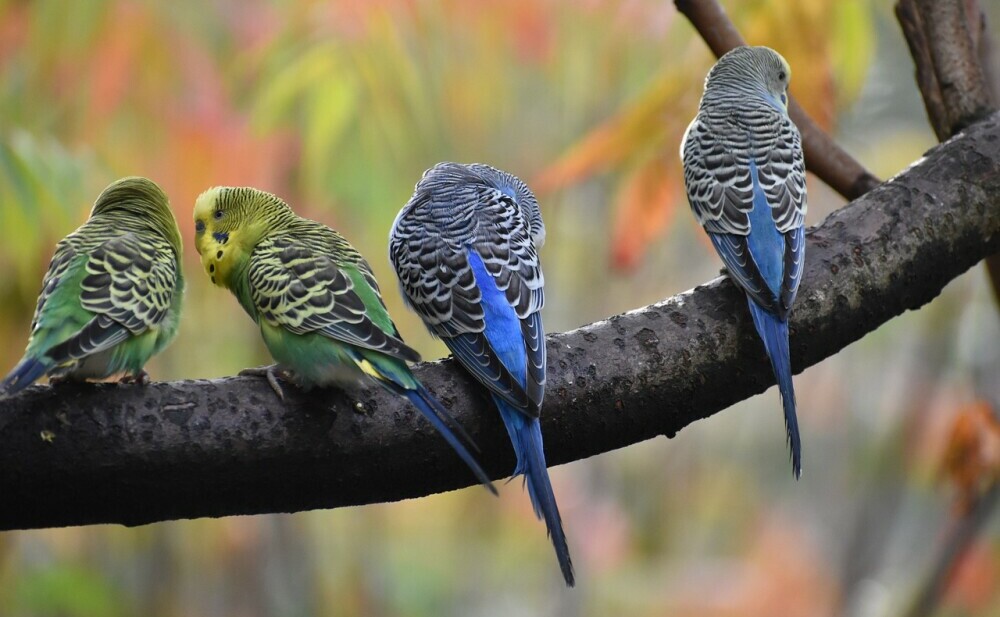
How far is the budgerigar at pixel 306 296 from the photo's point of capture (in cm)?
105

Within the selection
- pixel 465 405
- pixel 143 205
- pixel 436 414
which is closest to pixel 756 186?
pixel 465 405

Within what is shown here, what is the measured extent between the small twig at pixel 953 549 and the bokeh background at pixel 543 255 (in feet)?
0.25

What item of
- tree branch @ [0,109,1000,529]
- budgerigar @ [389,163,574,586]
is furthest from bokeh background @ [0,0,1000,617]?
budgerigar @ [389,163,574,586]

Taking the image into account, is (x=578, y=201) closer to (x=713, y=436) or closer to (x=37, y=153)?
(x=713, y=436)

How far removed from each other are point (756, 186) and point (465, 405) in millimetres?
645

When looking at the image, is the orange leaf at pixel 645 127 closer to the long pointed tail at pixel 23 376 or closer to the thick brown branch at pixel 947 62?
the thick brown branch at pixel 947 62

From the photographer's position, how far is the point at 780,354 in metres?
1.26

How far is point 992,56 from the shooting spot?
78.0 inches

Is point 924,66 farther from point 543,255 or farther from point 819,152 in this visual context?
point 543,255

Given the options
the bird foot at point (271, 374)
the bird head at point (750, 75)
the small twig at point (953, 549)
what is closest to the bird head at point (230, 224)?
the bird foot at point (271, 374)

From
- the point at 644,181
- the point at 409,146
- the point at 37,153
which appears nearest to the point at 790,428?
the point at 644,181

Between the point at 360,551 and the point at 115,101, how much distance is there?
212cm

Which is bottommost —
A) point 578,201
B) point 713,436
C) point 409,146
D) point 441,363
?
point 713,436

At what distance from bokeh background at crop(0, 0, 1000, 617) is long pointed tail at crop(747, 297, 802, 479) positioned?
55.2 inches
